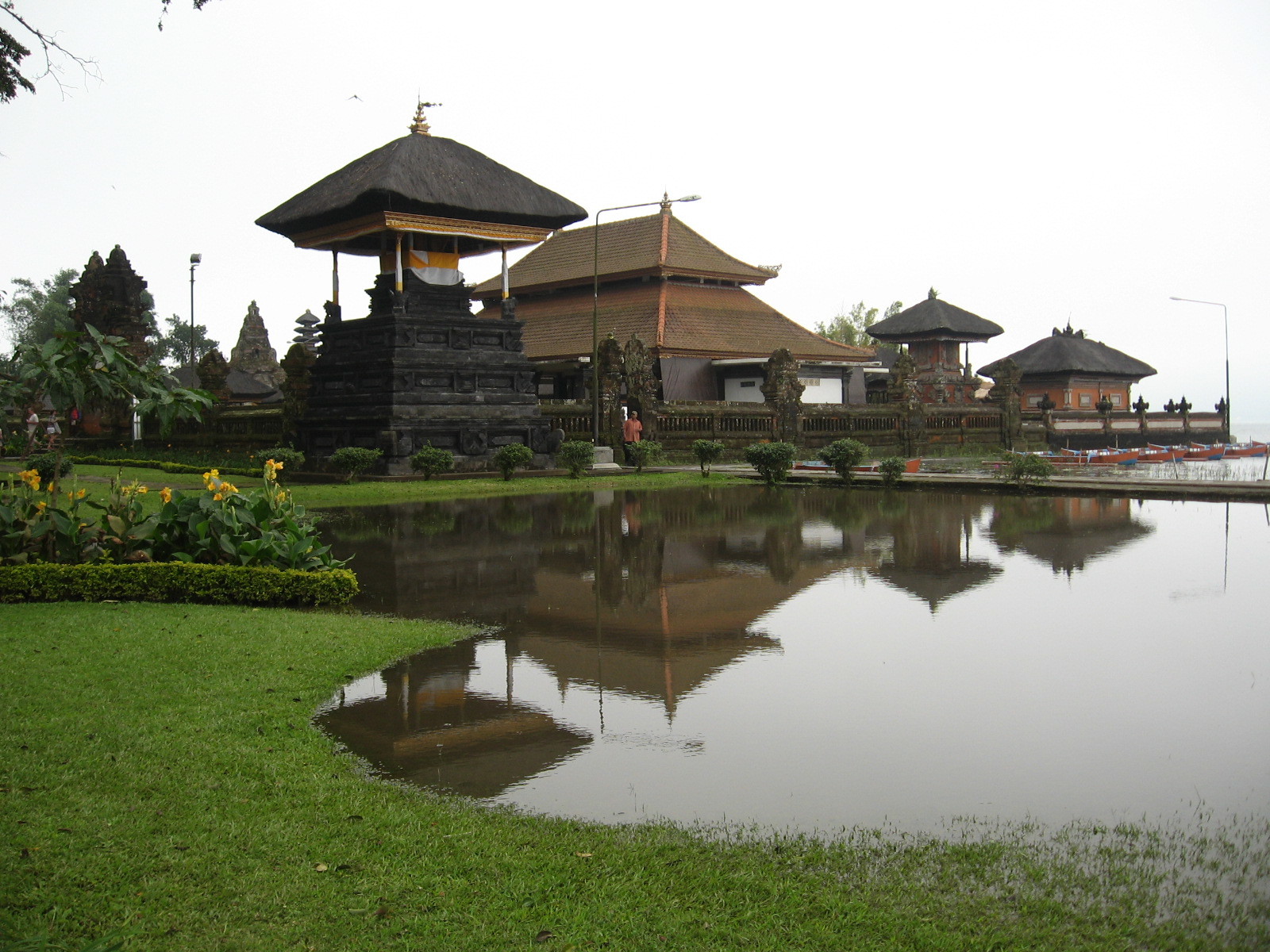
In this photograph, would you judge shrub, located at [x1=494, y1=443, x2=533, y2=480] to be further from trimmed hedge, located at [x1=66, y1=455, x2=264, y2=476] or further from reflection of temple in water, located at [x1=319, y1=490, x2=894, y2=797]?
trimmed hedge, located at [x1=66, y1=455, x2=264, y2=476]

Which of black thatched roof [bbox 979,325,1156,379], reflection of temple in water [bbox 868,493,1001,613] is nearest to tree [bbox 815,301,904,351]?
black thatched roof [bbox 979,325,1156,379]

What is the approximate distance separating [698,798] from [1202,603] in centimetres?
734

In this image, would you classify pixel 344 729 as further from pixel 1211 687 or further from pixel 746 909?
pixel 1211 687

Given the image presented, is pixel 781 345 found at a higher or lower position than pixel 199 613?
higher

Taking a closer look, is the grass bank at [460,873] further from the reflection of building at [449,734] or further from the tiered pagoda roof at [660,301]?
the tiered pagoda roof at [660,301]

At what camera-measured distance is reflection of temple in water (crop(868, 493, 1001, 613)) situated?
38.2ft

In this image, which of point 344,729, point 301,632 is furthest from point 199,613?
point 344,729

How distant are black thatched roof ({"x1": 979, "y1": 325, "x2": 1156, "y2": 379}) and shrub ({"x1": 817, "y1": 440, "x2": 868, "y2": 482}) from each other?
32374mm

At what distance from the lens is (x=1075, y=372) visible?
2147 inches

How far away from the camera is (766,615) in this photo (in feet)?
32.7

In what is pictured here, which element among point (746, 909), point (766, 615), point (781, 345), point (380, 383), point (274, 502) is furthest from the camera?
point (781, 345)

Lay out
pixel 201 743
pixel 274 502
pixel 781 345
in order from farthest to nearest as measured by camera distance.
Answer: pixel 781 345 < pixel 274 502 < pixel 201 743

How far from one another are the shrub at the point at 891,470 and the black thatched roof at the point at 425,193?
11.6 metres

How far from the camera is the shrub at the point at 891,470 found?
24031 mm
